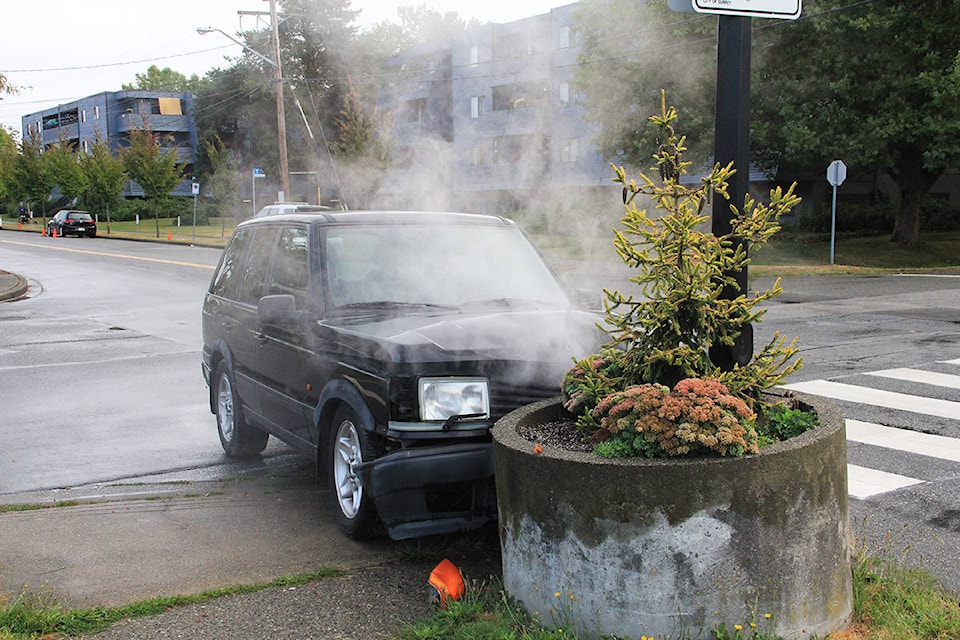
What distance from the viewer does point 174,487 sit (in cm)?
598

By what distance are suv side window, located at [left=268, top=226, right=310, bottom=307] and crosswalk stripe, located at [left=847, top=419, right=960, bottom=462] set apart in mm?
4047

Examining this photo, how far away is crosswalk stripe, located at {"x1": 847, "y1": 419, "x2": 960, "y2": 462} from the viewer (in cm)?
628

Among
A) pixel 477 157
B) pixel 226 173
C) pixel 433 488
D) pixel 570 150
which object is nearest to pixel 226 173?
pixel 226 173

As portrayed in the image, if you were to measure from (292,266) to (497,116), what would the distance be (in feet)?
5.99

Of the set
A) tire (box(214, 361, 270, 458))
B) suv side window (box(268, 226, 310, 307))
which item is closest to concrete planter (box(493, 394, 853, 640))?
suv side window (box(268, 226, 310, 307))

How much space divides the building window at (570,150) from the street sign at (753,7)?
2.52 m

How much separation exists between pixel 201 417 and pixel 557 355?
4525 mm

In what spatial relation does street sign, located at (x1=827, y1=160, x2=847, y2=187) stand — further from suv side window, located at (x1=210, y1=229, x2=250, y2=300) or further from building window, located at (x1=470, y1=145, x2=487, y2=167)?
suv side window, located at (x1=210, y1=229, x2=250, y2=300)

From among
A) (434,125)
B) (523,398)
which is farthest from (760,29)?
(523,398)

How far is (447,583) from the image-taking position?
386 centimetres

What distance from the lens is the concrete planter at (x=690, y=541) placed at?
3.09 meters

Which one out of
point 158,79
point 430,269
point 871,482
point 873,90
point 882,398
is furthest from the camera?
point 158,79

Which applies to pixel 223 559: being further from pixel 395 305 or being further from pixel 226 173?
pixel 226 173

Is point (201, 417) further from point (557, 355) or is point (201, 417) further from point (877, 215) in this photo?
point (877, 215)
